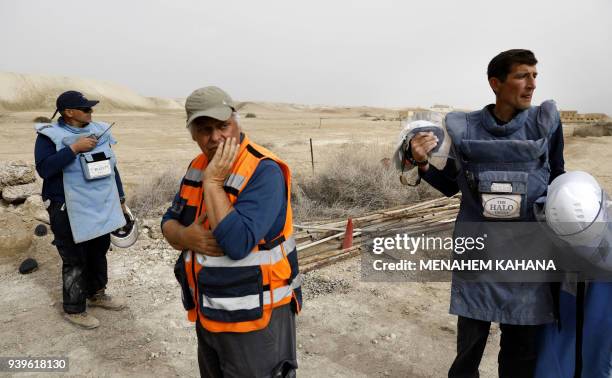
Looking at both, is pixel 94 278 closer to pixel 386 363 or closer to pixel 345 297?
pixel 345 297

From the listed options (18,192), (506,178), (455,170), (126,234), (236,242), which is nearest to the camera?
(236,242)

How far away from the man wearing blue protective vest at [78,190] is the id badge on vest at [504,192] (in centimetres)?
295

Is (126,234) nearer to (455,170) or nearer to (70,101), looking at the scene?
(70,101)

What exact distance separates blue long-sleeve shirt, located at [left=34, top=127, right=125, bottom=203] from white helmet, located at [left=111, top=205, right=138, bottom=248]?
0.68 metres

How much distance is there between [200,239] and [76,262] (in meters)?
2.58

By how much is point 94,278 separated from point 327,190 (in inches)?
171

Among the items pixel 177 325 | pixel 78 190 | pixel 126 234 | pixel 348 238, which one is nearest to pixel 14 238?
pixel 126 234

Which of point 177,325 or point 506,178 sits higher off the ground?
point 506,178

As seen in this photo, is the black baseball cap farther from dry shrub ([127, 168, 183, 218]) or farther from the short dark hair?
dry shrub ([127, 168, 183, 218])

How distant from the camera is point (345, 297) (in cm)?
430

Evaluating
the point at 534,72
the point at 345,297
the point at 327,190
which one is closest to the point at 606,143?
the point at 327,190

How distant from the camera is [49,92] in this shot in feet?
215

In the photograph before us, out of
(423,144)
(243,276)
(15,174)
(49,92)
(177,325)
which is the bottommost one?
(177,325)

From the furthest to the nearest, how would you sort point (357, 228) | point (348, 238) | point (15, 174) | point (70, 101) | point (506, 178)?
1. point (15, 174)
2. point (357, 228)
3. point (348, 238)
4. point (70, 101)
5. point (506, 178)
